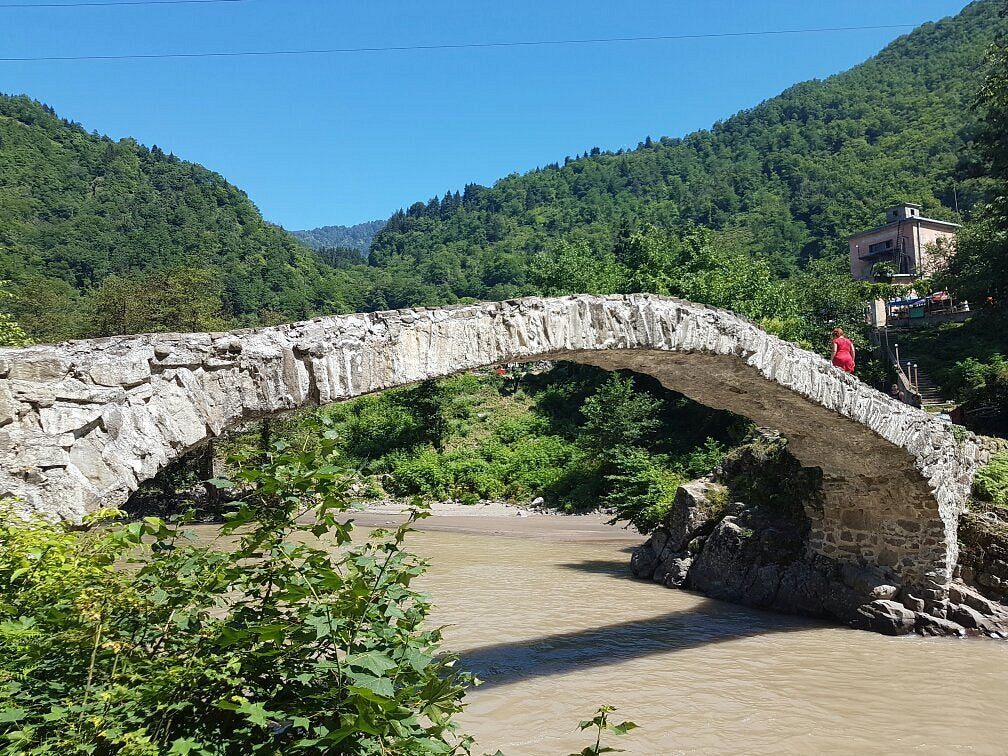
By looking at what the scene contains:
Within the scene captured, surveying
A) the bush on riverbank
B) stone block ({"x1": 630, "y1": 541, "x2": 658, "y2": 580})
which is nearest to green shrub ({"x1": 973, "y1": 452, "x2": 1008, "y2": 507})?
stone block ({"x1": 630, "y1": 541, "x2": 658, "y2": 580})

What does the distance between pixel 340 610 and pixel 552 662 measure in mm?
5277

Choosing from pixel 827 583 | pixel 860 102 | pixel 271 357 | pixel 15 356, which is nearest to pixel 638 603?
pixel 827 583

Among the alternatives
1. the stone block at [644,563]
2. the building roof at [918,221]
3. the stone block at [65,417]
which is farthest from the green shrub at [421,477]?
the building roof at [918,221]

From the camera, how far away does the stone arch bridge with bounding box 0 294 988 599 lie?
11.7ft

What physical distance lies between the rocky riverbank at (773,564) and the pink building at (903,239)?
107 feet

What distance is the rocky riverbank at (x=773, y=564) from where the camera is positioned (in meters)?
8.01

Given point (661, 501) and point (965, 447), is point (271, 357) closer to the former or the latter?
point (965, 447)

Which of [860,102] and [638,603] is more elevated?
[860,102]

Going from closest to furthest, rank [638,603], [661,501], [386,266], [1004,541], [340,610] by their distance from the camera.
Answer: [340,610], [1004,541], [638,603], [661,501], [386,266]

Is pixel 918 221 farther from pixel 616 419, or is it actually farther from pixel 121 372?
pixel 121 372

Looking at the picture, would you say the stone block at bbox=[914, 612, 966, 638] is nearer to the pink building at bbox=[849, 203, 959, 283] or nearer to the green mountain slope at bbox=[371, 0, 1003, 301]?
the green mountain slope at bbox=[371, 0, 1003, 301]

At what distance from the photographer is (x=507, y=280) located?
209 ft

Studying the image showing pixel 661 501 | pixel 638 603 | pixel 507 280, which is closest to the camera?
pixel 638 603

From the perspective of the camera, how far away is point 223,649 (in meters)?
2.58
